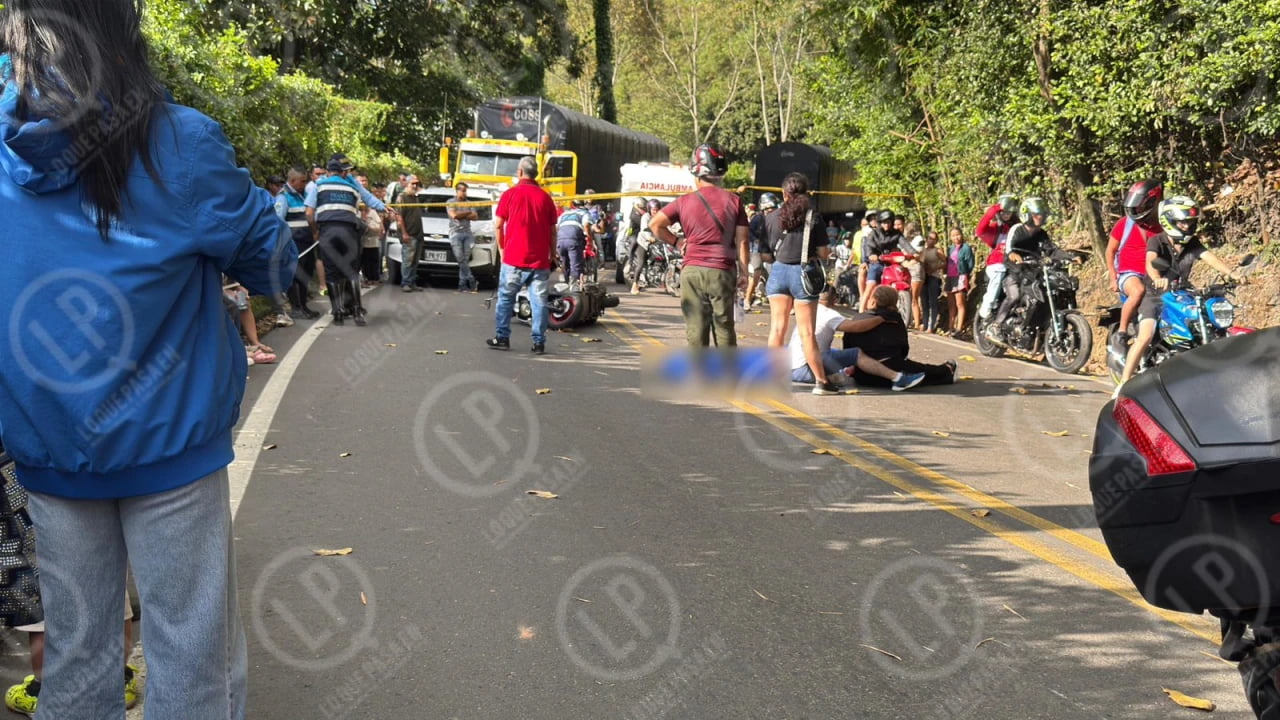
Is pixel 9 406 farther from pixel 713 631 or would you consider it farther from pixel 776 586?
pixel 776 586

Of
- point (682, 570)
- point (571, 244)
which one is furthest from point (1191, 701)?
point (571, 244)

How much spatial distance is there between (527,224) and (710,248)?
10.5 ft

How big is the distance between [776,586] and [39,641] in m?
2.90

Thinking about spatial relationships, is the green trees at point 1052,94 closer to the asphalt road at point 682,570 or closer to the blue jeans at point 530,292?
the asphalt road at point 682,570

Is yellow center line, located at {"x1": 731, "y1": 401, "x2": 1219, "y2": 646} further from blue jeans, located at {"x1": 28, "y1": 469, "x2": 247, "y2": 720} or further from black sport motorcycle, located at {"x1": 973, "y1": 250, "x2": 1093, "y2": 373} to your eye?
black sport motorcycle, located at {"x1": 973, "y1": 250, "x2": 1093, "y2": 373}

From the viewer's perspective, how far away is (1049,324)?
46.6 ft

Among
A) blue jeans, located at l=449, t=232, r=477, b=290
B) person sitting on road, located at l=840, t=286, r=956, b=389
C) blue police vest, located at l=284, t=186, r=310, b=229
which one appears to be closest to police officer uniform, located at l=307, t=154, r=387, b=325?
blue police vest, located at l=284, t=186, r=310, b=229

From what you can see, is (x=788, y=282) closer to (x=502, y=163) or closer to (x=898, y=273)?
(x=898, y=273)

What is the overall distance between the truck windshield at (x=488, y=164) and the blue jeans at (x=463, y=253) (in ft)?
23.5

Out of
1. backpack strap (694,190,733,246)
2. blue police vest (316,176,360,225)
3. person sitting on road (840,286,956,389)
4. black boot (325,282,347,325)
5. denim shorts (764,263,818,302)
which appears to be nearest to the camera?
backpack strap (694,190,733,246)

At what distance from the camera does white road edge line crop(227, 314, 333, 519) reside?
6954 millimetres

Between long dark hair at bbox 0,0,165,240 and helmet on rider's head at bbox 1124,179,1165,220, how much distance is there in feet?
31.5

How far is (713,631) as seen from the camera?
15.6ft

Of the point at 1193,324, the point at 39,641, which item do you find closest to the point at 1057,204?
the point at 1193,324
